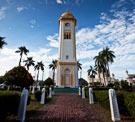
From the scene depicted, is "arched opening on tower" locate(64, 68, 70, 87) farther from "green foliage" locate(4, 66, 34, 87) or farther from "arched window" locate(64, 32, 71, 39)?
"green foliage" locate(4, 66, 34, 87)

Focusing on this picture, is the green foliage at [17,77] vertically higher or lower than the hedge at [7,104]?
higher

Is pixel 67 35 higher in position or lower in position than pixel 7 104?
higher

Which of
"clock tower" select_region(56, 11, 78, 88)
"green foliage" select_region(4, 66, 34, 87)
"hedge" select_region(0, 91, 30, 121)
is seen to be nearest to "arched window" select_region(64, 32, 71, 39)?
"clock tower" select_region(56, 11, 78, 88)

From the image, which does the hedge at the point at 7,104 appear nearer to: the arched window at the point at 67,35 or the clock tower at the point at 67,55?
A: the clock tower at the point at 67,55

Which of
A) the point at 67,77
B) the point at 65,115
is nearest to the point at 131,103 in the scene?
the point at 65,115

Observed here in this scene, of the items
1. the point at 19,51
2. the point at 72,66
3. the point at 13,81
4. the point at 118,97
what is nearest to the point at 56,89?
the point at 72,66

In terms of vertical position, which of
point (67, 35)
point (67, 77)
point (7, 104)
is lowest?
point (7, 104)

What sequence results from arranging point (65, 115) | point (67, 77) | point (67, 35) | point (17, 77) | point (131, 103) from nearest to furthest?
point (131, 103), point (65, 115), point (17, 77), point (67, 77), point (67, 35)

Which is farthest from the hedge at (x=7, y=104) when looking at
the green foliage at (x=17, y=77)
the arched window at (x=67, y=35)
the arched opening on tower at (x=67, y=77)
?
the arched window at (x=67, y=35)

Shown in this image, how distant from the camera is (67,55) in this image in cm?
2623

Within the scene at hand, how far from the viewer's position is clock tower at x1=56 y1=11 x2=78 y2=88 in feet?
80.4

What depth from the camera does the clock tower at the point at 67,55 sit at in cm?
2450

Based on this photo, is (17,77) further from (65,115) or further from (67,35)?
(67,35)

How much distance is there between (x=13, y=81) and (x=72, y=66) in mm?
15621
